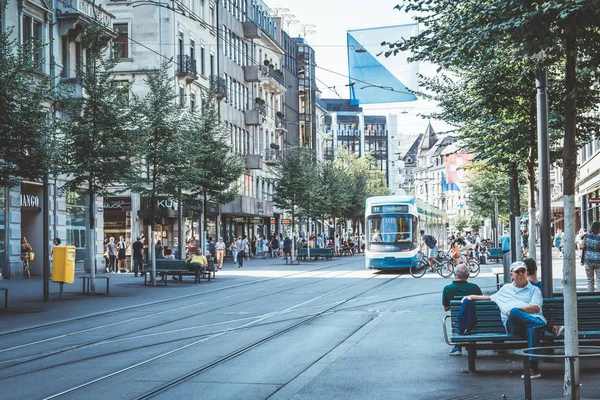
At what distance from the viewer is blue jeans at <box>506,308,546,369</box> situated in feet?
36.2

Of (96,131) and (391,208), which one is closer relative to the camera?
(96,131)

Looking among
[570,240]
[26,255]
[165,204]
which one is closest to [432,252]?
[26,255]

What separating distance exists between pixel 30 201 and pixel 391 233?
15.0 metres

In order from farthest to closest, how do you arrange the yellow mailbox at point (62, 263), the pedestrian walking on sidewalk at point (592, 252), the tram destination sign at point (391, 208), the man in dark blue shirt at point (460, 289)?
1. the tram destination sign at point (391, 208)
2. the yellow mailbox at point (62, 263)
3. the pedestrian walking on sidewalk at point (592, 252)
4. the man in dark blue shirt at point (460, 289)

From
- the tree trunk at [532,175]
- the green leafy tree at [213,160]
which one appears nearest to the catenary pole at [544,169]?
the tree trunk at [532,175]

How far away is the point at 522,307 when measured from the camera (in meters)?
11.3

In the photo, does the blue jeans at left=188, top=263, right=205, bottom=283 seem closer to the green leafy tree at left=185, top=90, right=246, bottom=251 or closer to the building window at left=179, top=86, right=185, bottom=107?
the building window at left=179, top=86, right=185, bottom=107

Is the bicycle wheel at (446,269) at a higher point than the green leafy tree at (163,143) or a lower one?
lower

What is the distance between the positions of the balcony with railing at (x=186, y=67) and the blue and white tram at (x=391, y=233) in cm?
2008

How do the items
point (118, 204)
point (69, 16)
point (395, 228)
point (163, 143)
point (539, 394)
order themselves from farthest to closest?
point (118, 204) → point (395, 228) → point (69, 16) → point (163, 143) → point (539, 394)

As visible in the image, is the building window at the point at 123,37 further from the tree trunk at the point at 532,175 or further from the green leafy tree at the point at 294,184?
the tree trunk at the point at 532,175

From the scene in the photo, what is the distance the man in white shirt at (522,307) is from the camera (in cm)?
1111

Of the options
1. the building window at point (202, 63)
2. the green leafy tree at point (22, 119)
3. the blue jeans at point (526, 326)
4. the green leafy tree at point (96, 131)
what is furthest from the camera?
the building window at point (202, 63)

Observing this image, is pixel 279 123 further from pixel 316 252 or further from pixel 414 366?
pixel 414 366
